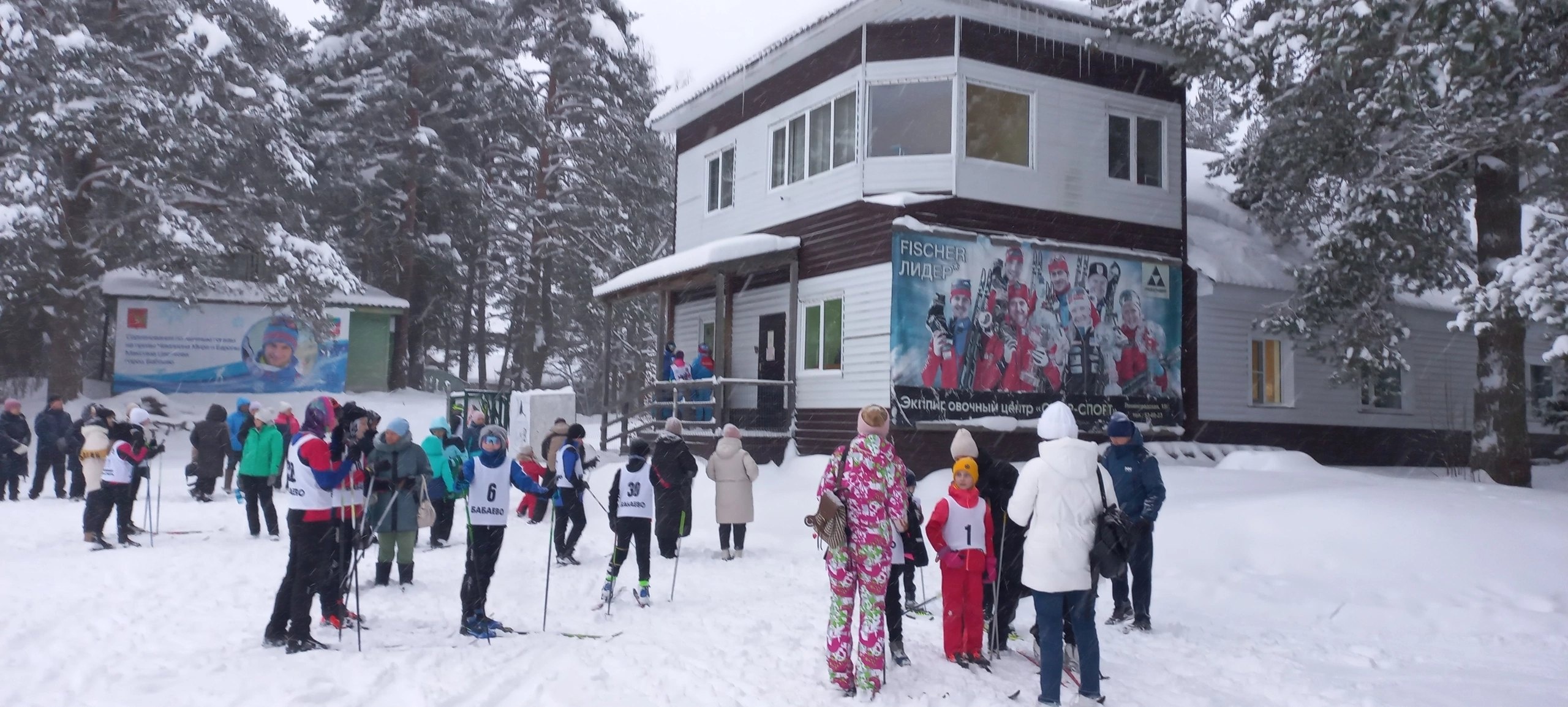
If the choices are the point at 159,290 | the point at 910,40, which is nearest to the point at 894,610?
the point at 910,40

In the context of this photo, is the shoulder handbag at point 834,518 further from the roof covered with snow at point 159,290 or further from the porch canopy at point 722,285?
the roof covered with snow at point 159,290

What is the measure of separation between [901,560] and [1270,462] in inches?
425

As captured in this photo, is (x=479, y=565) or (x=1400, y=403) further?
(x=1400, y=403)

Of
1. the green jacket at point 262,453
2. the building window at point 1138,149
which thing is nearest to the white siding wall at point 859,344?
the building window at point 1138,149

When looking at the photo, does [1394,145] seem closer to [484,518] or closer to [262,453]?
[484,518]

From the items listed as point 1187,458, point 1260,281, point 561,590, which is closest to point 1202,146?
point 1260,281

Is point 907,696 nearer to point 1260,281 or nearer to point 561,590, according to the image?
point 561,590

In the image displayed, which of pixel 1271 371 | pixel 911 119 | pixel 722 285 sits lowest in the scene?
pixel 1271 371

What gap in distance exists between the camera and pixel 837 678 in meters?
6.14

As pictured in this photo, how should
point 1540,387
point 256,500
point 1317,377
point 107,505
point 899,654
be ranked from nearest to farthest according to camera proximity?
1. point 899,654
2. point 107,505
3. point 256,500
4. point 1317,377
5. point 1540,387

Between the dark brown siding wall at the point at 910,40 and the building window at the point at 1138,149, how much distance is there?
3501 mm

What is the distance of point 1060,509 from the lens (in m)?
5.88

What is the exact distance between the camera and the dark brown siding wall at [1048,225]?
16.2 m

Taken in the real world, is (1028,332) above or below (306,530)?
above
